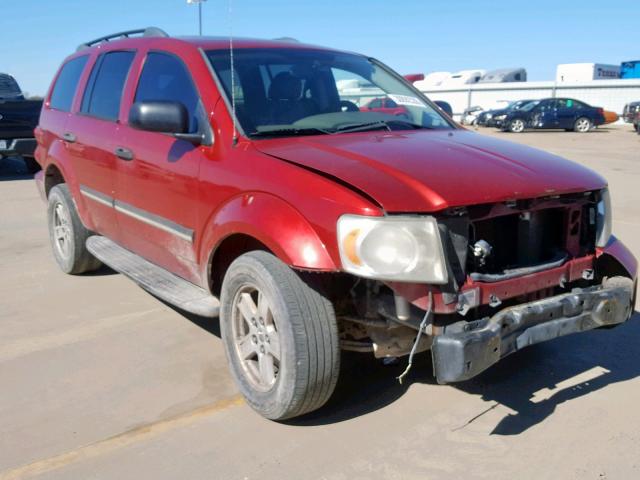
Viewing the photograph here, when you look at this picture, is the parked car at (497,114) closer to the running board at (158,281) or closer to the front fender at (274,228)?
the running board at (158,281)

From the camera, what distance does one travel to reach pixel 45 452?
303 centimetres

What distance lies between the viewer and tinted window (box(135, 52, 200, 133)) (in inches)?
152

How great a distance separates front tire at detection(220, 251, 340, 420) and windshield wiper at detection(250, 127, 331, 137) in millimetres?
722

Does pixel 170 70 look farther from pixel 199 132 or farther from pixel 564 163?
pixel 564 163

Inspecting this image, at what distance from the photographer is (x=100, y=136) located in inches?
188

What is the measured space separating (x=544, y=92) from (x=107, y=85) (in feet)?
127

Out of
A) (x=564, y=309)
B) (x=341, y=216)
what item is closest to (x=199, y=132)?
(x=341, y=216)

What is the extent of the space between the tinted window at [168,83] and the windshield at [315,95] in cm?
21

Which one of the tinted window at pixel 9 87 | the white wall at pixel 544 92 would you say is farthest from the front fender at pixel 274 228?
the white wall at pixel 544 92

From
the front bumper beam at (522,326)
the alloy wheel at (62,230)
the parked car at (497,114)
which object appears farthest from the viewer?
the parked car at (497,114)

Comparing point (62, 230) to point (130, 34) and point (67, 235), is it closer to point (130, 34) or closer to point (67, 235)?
point (67, 235)

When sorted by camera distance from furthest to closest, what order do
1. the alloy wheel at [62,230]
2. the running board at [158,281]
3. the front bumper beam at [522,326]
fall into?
the alloy wheel at [62,230] → the running board at [158,281] → the front bumper beam at [522,326]

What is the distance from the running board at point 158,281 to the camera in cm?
371

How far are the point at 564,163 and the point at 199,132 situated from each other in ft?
6.51
